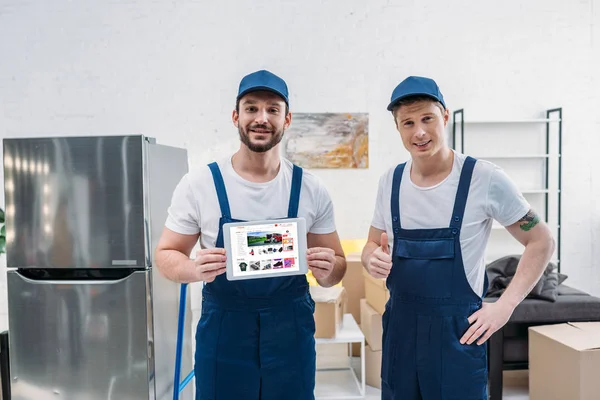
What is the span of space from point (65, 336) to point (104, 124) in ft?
6.90

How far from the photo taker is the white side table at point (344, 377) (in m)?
3.18

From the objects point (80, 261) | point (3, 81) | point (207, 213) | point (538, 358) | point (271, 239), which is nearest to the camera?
point (271, 239)

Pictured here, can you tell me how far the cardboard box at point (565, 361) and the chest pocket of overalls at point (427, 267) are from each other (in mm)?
1463

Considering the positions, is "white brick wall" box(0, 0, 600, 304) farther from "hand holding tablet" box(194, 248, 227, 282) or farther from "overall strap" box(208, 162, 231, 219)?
"hand holding tablet" box(194, 248, 227, 282)

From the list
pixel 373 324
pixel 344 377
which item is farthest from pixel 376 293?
pixel 344 377

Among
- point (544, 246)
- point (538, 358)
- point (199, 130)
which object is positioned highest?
point (199, 130)

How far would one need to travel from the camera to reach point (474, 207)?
171cm

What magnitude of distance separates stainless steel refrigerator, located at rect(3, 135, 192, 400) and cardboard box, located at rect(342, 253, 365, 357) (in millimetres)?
1811

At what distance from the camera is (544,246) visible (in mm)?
1706

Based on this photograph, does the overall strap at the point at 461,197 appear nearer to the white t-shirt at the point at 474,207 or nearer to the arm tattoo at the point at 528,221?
the white t-shirt at the point at 474,207

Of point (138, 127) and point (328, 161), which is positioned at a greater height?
point (138, 127)

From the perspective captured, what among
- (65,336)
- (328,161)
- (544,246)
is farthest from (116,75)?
(544,246)

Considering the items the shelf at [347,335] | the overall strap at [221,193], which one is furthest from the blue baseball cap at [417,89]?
the shelf at [347,335]

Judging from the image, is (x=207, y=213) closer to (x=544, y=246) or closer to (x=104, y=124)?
(x=544, y=246)
